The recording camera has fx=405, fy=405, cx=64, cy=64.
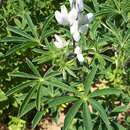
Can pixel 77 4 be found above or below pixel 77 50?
above

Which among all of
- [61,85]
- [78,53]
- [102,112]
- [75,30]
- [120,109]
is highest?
[75,30]

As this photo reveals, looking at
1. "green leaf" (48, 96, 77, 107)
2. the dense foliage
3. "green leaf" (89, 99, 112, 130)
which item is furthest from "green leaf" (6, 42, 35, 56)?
"green leaf" (89, 99, 112, 130)

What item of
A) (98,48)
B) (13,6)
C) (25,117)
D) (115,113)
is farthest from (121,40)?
(25,117)

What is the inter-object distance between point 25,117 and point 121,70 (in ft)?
3.23

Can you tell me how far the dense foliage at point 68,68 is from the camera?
1716mm

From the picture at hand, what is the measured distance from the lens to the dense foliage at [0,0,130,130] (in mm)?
1716

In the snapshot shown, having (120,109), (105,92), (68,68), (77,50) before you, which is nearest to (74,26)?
(77,50)

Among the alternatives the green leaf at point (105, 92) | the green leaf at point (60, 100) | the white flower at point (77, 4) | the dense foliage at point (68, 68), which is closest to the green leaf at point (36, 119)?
the dense foliage at point (68, 68)

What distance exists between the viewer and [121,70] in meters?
2.16

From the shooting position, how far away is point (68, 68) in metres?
1.72

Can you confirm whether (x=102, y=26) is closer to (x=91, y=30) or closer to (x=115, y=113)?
(x=91, y=30)

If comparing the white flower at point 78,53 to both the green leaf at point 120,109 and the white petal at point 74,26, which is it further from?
the green leaf at point 120,109

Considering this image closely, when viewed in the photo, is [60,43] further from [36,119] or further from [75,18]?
[36,119]

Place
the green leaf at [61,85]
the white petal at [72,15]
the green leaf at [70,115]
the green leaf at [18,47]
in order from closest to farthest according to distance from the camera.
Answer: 1. the white petal at [72,15]
2. the green leaf at [70,115]
3. the green leaf at [61,85]
4. the green leaf at [18,47]
